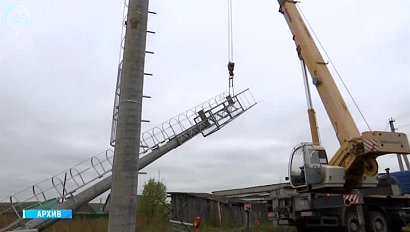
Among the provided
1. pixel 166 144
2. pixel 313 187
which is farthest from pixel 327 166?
pixel 166 144

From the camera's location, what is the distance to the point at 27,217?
16.7m

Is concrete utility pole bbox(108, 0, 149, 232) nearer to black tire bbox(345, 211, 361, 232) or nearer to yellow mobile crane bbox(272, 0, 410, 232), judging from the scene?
yellow mobile crane bbox(272, 0, 410, 232)

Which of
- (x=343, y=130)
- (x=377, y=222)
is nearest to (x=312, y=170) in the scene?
(x=343, y=130)

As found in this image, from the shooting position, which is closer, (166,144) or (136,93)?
(136,93)

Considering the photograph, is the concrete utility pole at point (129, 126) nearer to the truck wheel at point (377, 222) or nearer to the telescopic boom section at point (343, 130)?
the telescopic boom section at point (343, 130)

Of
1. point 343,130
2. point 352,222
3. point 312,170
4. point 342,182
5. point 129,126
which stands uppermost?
point 343,130

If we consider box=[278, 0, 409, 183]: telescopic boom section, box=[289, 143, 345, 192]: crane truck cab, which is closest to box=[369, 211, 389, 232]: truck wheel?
box=[278, 0, 409, 183]: telescopic boom section

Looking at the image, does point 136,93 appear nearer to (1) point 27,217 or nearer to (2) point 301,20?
(1) point 27,217

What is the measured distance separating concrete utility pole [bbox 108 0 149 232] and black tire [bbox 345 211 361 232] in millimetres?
12436

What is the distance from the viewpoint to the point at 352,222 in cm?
1596

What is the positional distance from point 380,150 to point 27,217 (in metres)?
13.6

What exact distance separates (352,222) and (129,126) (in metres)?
12.9

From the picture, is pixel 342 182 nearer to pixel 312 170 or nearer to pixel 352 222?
pixel 312 170

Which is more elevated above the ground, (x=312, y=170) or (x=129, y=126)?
(x=312, y=170)
